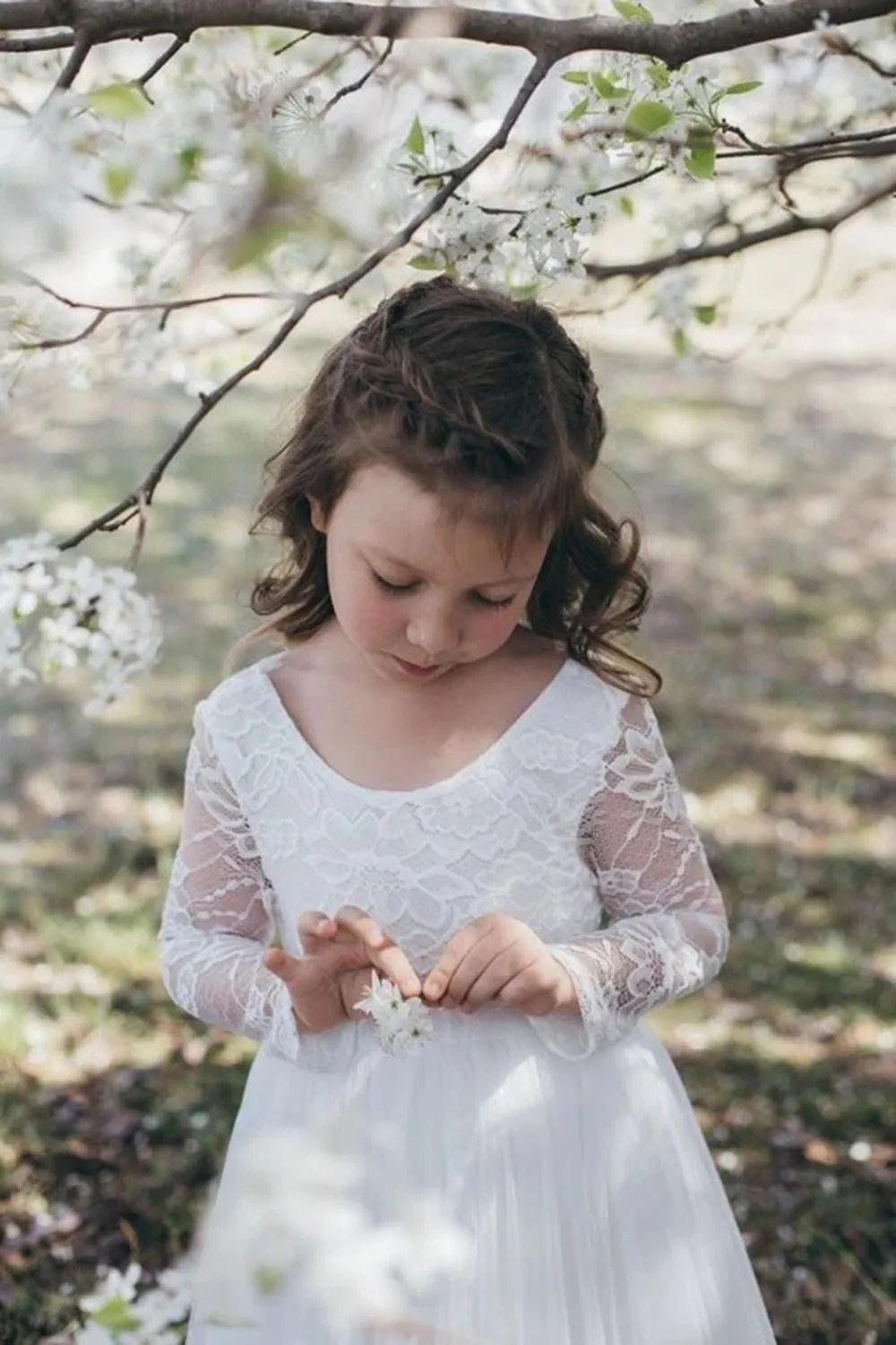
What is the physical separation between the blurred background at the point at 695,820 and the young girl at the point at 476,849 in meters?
0.27

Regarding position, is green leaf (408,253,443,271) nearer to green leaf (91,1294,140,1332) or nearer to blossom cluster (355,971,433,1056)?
blossom cluster (355,971,433,1056)

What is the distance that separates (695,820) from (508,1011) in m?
2.69

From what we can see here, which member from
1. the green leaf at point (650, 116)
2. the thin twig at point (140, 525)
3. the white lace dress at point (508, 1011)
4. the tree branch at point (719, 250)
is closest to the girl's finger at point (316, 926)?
the white lace dress at point (508, 1011)

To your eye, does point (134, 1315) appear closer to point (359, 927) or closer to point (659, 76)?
point (359, 927)

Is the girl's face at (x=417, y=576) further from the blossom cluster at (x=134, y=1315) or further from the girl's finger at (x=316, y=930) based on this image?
the blossom cluster at (x=134, y=1315)

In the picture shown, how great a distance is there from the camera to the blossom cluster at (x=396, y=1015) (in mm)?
1518

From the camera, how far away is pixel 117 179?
0.96m

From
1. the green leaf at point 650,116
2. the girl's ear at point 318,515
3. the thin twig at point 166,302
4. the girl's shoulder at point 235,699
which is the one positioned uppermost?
the green leaf at point 650,116

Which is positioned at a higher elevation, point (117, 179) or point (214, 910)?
Answer: point (117, 179)

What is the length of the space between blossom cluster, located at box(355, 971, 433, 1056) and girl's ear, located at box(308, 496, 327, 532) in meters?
0.49

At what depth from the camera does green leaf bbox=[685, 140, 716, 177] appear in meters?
1.66

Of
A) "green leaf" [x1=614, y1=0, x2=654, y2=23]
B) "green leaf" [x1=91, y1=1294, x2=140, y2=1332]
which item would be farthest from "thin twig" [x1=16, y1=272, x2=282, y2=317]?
"green leaf" [x1=91, y1=1294, x2=140, y2=1332]

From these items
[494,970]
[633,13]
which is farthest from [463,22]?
[494,970]

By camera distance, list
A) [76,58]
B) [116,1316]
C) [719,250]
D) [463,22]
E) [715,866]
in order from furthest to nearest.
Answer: [715,866] → [719,250] → [463,22] → [76,58] → [116,1316]
